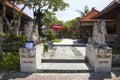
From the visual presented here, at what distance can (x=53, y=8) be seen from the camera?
2267 cm

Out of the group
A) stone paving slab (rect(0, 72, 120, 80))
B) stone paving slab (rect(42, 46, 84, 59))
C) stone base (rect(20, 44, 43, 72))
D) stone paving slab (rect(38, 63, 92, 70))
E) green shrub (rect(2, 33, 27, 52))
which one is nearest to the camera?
stone paving slab (rect(0, 72, 120, 80))

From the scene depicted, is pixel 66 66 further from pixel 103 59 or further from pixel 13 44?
pixel 13 44

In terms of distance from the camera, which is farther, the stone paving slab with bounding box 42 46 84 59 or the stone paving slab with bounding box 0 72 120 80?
the stone paving slab with bounding box 42 46 84 59

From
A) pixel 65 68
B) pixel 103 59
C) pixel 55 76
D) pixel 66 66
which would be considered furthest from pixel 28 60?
pixel 103 59

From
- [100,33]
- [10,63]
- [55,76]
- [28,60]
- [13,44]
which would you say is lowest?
[55,76]

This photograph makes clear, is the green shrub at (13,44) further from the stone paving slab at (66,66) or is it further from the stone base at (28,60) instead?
the stone base at (28,60)

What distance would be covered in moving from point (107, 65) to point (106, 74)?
0.43 metres

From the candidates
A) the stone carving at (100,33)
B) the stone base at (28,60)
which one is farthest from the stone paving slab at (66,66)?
the stone carving at (100,33)

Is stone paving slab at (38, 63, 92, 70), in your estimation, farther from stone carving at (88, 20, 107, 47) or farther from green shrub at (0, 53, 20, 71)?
stone carving at (88, 20, 107, 47)

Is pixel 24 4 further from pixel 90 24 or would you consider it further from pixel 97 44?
pixel 90 24

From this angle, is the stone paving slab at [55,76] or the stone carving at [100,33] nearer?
the stone paving slab at [55,76]

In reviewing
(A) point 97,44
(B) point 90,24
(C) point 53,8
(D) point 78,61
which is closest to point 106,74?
(A) point 97,44

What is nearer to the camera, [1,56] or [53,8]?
[1,56]

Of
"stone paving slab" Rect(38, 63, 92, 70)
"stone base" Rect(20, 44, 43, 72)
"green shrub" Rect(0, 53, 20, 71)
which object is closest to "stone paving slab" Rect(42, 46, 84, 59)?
"stone paving slab" Rect(38, 63, 92, 70)
